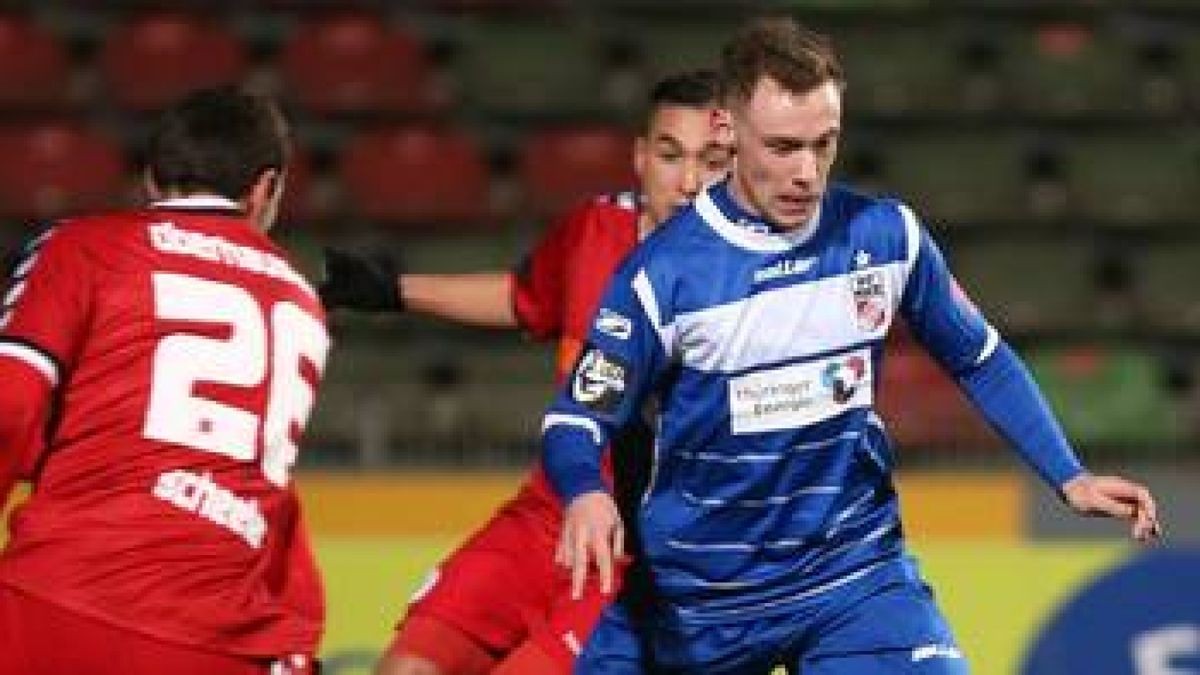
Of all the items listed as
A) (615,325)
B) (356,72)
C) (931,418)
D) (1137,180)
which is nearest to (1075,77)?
(1137,180)

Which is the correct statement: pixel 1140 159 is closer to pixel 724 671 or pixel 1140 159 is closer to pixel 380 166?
pixel 380 166

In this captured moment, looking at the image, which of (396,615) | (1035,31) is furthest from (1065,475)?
(1035,31)

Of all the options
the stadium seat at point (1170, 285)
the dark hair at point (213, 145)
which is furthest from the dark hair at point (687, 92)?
the stadium seat at point (1170, 285)

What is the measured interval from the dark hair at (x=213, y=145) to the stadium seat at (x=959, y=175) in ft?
19.1

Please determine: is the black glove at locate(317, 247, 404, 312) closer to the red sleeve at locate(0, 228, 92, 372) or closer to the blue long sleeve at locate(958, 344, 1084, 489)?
the red sleeve at locate(0, 228, 92, 372)

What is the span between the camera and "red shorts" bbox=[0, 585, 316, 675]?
3.97 m

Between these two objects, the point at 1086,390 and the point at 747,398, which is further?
the point at 1086,390

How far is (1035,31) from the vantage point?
35.1 ft

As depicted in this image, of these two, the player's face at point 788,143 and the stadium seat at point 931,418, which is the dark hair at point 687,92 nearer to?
the player's face at point 788,143

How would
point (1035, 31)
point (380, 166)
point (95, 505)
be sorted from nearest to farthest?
point (95, 505), point (380, 166), point (1035, 31)

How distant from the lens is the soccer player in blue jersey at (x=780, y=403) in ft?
13.5

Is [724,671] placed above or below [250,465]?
below

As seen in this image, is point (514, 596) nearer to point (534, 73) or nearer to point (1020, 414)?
point (1020, 414)

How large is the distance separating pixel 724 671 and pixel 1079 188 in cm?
606
